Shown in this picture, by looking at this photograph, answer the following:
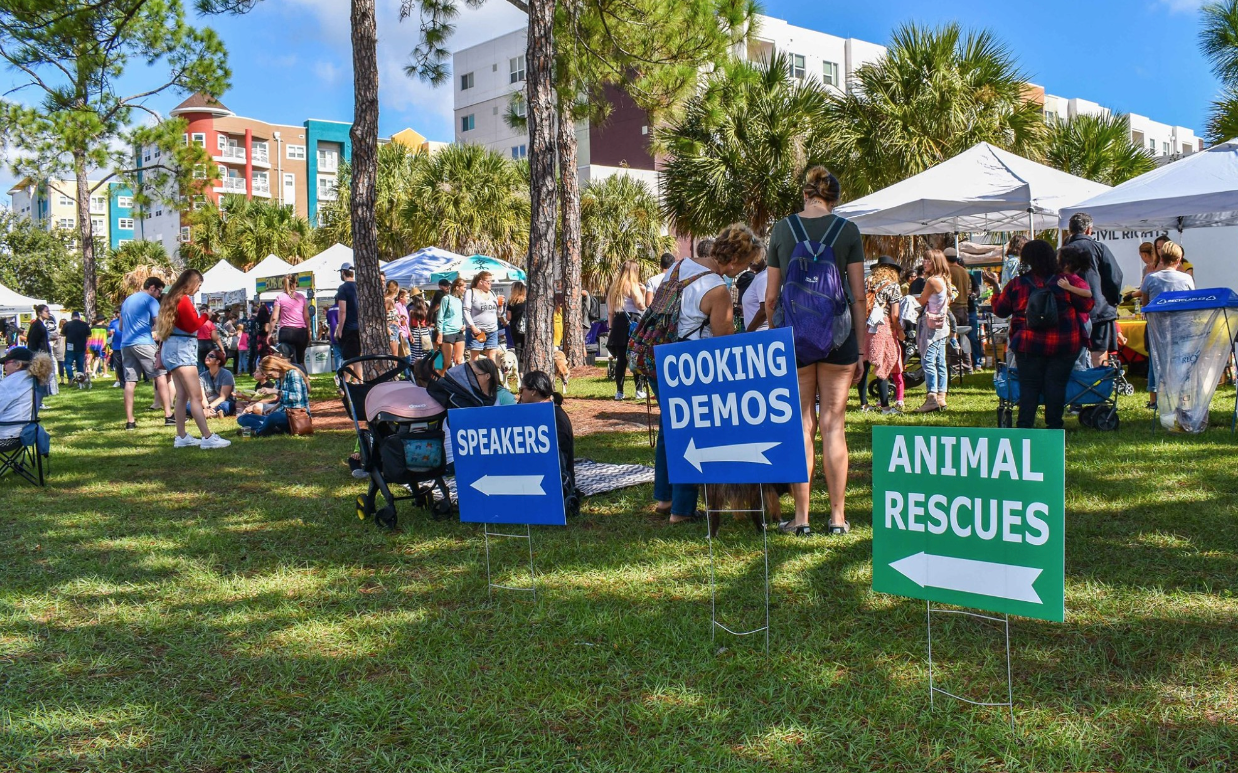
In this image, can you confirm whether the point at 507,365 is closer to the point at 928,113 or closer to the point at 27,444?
the point at 27,444

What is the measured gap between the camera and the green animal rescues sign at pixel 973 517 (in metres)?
2.66

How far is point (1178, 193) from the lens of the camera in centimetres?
914

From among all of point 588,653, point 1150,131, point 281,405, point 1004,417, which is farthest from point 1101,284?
point 1150,131

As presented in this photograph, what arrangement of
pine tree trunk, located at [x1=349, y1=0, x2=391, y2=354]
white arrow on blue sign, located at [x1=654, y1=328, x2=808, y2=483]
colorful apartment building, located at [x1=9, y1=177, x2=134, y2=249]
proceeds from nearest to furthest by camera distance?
white arrow on blue sign, located at [x1=654, y1=328, x2=808, y2=483] < pine tree trunk, located at [x1=349, y1=0, x2=391, y2=354] < colorful apartment building, located at [x1=9, y1=177, x2=134, y2=249]

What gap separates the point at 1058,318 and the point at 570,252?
11.4 metres

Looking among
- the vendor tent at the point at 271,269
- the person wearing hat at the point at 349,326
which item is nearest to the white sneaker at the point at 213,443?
the person wearing hat at the point at 349,326

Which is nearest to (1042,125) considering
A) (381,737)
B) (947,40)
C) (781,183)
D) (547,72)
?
(947,40)

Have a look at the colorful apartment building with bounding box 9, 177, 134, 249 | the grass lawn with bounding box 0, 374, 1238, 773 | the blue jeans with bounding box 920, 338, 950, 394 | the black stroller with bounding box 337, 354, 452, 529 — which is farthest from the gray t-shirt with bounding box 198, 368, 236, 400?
the colorful apartment building with bounding box 9, 177, 134, 249

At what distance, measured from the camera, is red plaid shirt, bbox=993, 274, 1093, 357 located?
6.69 metres

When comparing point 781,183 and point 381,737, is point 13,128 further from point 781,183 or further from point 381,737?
point 381,737

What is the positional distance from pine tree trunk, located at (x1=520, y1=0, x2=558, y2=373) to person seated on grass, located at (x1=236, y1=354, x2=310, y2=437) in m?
2.50

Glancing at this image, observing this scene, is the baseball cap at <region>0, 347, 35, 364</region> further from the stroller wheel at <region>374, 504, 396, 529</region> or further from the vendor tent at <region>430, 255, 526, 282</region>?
the vendor tent at <region>430, 255, 526, 282</region>

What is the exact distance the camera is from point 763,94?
907 inches

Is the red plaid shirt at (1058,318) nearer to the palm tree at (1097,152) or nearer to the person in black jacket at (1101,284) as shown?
the person in black jacket at (1101,284)
